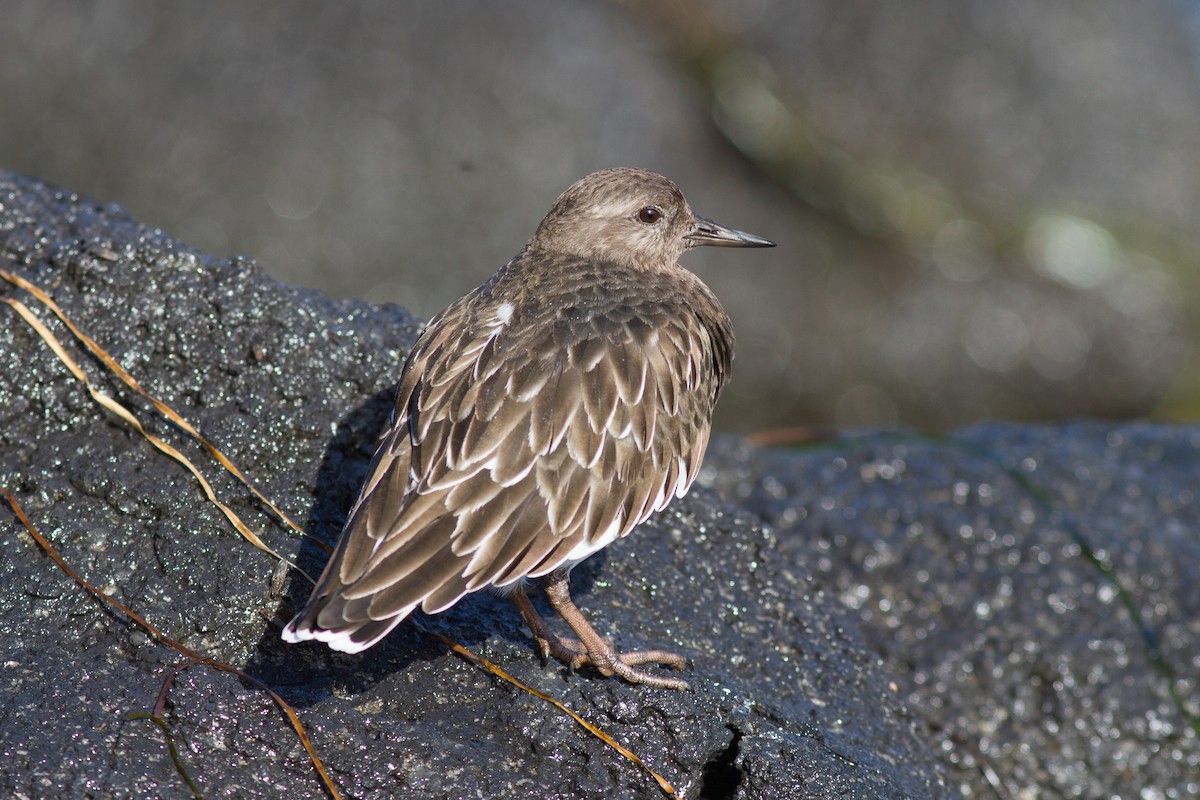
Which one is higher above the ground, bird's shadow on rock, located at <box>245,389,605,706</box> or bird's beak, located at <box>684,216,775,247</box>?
bird's beak, located at <box>684,216,775,247</box>

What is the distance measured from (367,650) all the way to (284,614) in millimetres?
222

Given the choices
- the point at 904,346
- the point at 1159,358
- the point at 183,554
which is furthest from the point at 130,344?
the point at 1159,358

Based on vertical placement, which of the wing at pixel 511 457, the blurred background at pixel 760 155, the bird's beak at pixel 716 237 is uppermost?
the blurred background at pixel 760 155

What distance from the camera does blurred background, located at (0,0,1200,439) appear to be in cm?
695

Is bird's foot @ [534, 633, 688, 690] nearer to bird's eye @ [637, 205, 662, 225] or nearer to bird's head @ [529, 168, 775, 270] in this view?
bird's head @ [529, 168, 775, 270]

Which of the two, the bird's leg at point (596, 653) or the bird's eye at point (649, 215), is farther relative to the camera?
the bird's eye at point (649, 215)

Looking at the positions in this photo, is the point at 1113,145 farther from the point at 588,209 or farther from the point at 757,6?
the point at 588,209

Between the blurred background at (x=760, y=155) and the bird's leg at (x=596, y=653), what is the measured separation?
164 inches

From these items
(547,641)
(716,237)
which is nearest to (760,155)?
(716,237)

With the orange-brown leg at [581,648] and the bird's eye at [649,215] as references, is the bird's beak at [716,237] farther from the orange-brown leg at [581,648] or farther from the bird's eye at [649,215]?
the orange-brown leg at [581,648]

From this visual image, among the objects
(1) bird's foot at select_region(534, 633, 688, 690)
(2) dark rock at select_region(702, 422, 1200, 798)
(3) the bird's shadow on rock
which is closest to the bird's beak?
(2) dark rock at select_region(702, 422, 1200, 798)

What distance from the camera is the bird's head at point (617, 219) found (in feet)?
12.8

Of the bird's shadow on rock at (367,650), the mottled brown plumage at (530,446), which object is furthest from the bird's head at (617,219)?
the bird's shadow on rock at (367,650)

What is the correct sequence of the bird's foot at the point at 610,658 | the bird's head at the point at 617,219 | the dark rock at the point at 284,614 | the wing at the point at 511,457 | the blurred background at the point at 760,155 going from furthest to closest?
1. the blurred background at the point at 760,155
2. the bird's head at the point at 617,219
3. the bird's foot at the point at 610,658
4. the wing at the point at 511,457
5. the dark rock at the point at 284,614
